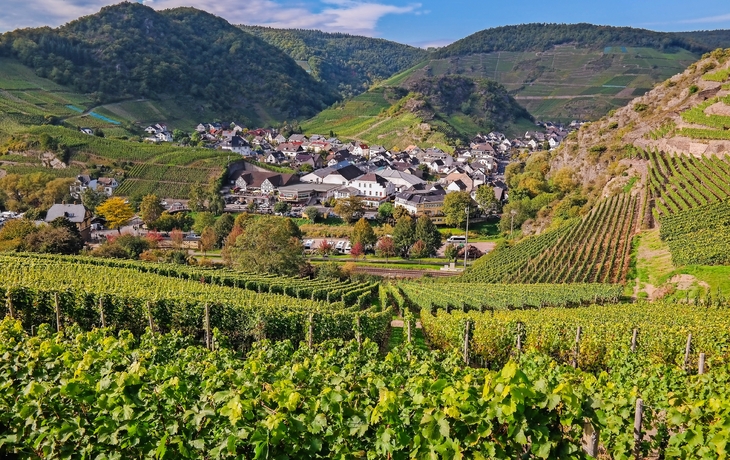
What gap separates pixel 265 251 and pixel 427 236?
948 inches

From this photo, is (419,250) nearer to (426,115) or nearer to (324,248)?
(324,248)

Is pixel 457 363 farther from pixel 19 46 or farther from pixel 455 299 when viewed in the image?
pixel 19 46

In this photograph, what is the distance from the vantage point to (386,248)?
59.6 metres

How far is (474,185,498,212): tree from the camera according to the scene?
7750 cm

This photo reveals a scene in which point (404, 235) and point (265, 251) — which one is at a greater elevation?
point (265, 251)

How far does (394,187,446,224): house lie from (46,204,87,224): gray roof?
4418 cm

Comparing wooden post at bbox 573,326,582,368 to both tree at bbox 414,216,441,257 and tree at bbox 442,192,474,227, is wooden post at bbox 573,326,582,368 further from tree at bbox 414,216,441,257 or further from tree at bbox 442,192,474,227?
tree at bbox 442,192,474,227

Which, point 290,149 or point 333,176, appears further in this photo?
point 290,149

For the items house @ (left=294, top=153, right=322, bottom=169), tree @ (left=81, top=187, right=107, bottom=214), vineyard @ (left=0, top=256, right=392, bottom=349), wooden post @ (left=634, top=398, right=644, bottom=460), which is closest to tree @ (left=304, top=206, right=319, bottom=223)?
tree @ (left=81, top=187, right=107, bottom=214)

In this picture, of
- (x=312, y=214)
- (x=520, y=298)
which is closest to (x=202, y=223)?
(x=312, y=214)

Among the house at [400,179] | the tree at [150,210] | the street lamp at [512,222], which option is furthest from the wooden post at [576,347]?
the house at [400,179]

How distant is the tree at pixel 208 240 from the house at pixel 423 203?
28.9m

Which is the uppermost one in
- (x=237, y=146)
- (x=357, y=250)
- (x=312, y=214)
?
(x=237, y=146)

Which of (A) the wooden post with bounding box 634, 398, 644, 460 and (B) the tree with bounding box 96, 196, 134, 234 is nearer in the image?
(A) the wooden post with bounding box 634, 398, 644, 460
